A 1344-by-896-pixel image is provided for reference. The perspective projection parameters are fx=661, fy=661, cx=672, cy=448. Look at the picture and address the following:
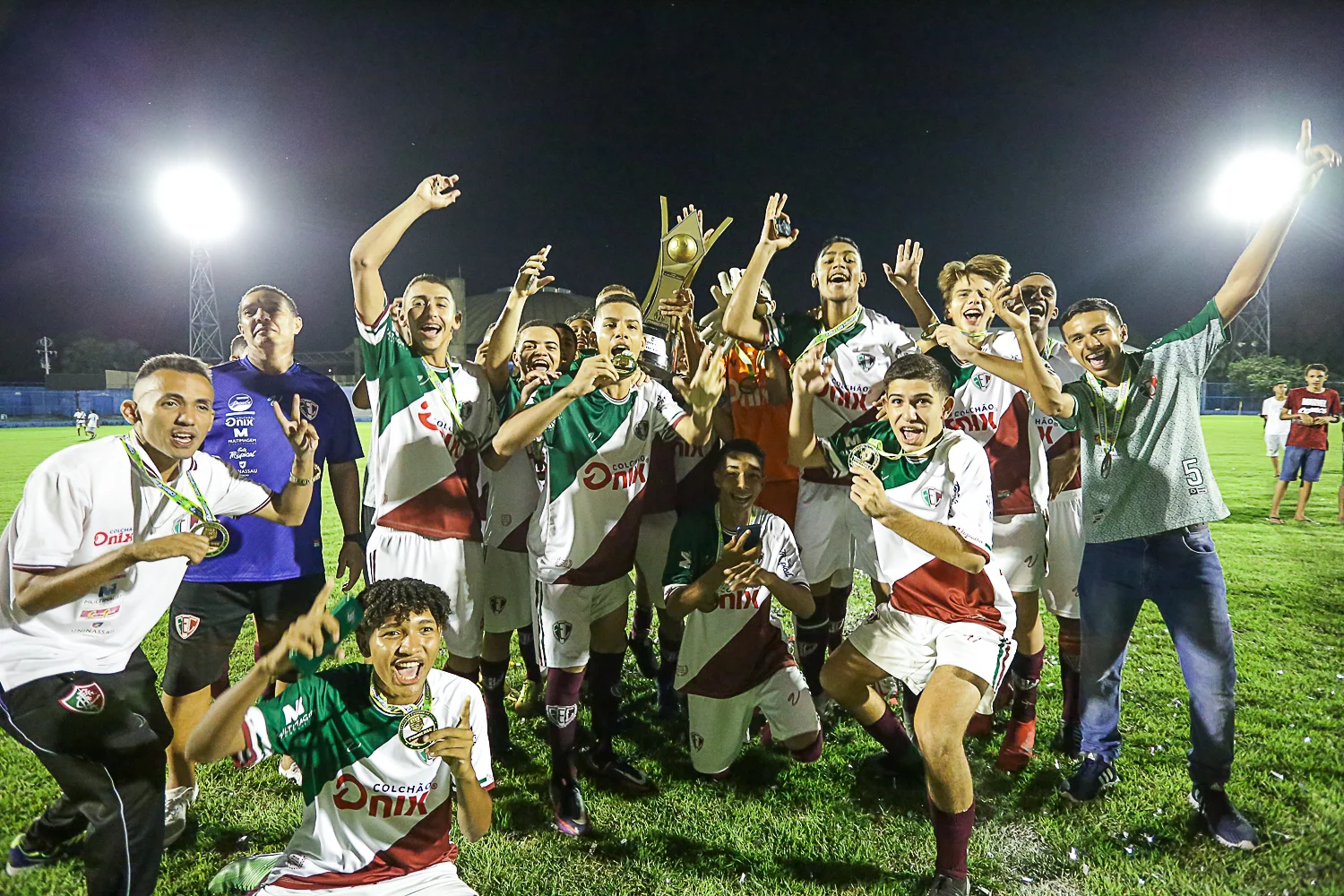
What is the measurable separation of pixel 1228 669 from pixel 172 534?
3.91m

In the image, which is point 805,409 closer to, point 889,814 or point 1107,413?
point 1107,413

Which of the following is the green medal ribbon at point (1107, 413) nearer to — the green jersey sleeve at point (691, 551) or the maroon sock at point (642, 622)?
the green jersey sleeve at point (691, 551)

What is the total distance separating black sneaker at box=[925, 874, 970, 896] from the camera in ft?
7.54

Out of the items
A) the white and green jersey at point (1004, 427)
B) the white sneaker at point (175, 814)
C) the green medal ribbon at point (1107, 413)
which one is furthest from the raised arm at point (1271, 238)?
the white sneaker at point (175, 814)

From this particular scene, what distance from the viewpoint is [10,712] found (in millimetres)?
2020

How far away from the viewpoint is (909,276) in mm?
3277

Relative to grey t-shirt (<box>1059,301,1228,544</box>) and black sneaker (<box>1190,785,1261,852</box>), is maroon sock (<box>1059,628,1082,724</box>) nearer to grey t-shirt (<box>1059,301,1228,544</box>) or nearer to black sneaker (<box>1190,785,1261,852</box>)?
black sneaker (<box>1190,785,1261,852</box>)

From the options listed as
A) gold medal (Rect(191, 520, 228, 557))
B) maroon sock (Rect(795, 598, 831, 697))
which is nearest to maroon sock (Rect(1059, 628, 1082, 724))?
maroon sock (Rect(795, 598, 831, 697))

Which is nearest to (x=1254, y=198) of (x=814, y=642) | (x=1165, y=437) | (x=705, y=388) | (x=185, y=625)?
(x=1165, y=437)

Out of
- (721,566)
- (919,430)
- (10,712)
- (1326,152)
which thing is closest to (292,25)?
(10,712)

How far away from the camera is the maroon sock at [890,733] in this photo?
2.78 m

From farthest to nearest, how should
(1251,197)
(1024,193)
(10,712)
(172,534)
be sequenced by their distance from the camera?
(1024,193) < (1251,197) < (172,534) < (10,712)

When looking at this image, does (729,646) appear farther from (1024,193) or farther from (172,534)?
(1024,193)

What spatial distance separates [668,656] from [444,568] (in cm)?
149
